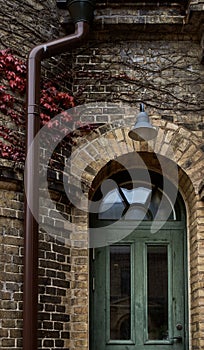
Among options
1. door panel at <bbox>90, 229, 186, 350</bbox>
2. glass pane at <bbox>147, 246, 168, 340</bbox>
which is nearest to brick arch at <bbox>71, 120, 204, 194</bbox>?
door panel at <bbox>90, 229, 186, 350</bbox>

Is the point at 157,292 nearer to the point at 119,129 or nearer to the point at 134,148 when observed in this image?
the point at 134,148

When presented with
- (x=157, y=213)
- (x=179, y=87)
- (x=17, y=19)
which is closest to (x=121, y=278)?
(x=157, y=213)

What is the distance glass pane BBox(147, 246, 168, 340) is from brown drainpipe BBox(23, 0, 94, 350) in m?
1.81

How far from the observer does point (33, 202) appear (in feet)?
Result: 21.9

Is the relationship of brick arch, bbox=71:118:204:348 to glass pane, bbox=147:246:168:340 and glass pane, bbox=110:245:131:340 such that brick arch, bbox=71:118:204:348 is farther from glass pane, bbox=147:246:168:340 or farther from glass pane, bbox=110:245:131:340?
glass pane, bbox=110:245:131:340

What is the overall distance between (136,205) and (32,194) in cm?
188

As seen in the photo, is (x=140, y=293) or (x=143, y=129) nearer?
(x=143, y=129)

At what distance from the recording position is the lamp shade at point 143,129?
23.3 ft

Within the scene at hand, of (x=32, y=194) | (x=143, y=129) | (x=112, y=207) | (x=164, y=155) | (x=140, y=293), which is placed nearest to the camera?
(x=32, y=194)

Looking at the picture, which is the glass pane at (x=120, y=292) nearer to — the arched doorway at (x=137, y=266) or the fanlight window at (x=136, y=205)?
the arched doorway at (x=137, y=266)

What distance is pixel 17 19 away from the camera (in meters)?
7.35

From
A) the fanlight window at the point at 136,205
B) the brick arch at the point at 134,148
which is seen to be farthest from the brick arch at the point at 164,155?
the fanlight window at the point at 136,205

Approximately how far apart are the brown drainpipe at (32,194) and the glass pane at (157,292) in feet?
5.95

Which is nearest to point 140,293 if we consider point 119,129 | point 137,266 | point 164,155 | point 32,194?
point 137,266
